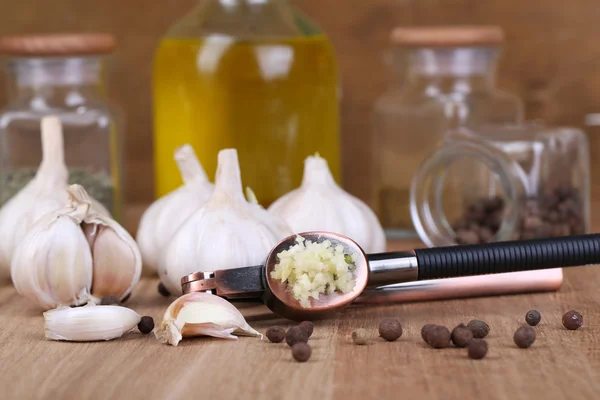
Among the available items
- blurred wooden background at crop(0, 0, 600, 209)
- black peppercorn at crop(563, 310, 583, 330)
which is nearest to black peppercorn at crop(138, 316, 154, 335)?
black peppercorn at crop(563, 310, 583, 330)

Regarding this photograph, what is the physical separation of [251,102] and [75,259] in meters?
0.39

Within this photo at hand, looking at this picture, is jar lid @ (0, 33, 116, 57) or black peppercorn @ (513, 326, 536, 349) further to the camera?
jar lid @ (0, 33, 116, 57)

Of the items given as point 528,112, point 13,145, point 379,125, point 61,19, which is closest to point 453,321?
point 379,125

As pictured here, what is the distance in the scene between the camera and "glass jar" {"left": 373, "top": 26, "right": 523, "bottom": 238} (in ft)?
4.23

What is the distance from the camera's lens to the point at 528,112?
1.61 meters

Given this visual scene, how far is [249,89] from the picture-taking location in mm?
1187

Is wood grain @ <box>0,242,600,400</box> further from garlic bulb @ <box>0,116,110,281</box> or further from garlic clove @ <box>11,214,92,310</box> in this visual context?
garlic bulb @ <box>0,116,110,281</box>

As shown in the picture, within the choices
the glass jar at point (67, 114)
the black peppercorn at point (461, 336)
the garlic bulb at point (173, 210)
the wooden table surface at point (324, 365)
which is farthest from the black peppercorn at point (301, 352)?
the glass jar at point (67, 114)

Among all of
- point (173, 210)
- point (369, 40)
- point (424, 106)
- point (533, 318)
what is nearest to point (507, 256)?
point (533, 318)

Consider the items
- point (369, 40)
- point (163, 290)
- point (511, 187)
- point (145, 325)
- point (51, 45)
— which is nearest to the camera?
point (145, 325)

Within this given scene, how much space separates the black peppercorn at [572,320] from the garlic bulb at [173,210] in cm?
43

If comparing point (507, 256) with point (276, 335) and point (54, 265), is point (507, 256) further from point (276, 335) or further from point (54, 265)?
point (54, 265)

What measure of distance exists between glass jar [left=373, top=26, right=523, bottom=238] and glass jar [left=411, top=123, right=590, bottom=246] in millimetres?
88

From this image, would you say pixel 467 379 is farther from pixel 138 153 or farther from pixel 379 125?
pixel 138 153
